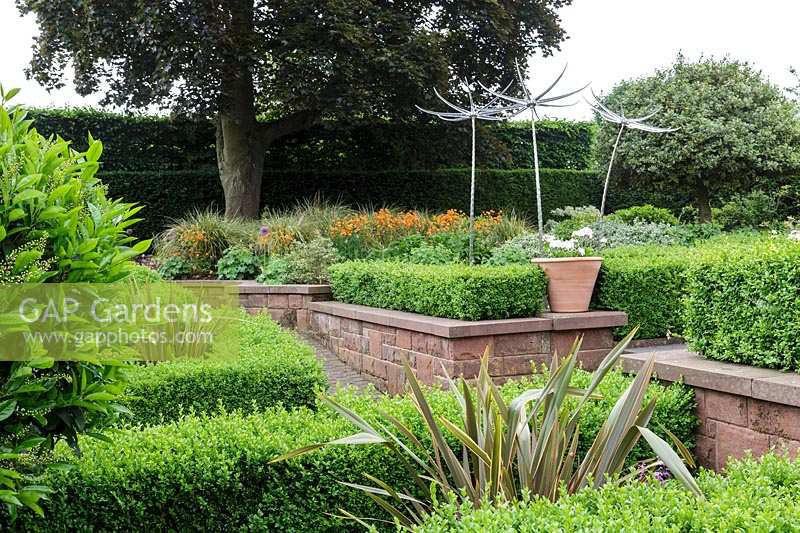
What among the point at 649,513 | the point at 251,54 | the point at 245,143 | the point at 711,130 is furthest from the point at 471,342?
the point at 711,130

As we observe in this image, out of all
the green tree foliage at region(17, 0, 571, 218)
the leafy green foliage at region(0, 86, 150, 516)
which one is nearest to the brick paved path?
the leafy green foliage at region(0, 86, 150, 516)

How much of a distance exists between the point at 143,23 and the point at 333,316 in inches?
244

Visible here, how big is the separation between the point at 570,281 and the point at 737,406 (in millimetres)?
2775

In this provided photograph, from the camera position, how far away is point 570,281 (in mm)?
6289

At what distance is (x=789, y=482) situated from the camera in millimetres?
2352

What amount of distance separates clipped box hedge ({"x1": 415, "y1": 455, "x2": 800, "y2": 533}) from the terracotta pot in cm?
398

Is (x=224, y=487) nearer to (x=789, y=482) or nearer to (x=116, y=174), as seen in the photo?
(x=789, y=482)

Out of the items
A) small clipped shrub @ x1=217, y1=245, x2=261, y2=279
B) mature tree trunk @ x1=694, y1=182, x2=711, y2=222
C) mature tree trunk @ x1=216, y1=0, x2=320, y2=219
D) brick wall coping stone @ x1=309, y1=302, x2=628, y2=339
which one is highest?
mature tree trunk @ x1=216, y1=0, x2=320, y2=219

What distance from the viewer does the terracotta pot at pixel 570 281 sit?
6270mm

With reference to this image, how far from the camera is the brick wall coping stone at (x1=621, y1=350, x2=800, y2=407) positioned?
10.9 ft

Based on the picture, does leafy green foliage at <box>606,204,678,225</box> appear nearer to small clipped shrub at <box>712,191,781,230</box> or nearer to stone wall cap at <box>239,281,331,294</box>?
small clipped shrub at <box>712,191,781,230</box>

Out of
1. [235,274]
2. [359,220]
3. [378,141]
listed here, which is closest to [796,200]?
[378,141]

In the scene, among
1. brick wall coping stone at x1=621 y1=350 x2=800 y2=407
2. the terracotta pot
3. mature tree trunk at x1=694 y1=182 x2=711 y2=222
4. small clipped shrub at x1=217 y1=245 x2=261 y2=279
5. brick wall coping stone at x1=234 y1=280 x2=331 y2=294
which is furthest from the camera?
mature tree trunk at x1=694 y1=182 x2=711 y2=222

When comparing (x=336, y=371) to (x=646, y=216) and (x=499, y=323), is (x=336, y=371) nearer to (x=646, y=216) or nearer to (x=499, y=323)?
(x=499, y=323)
